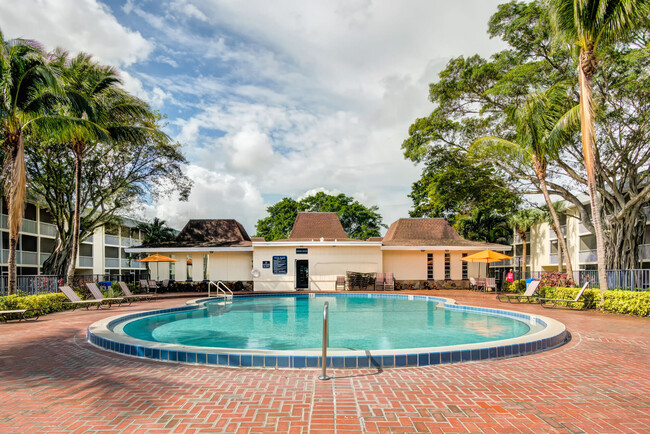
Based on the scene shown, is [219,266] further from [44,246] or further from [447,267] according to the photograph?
[44,246]

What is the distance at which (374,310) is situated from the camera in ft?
45.5

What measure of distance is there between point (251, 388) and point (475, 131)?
1836cm

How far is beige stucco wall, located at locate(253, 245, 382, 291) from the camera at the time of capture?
21.4 meters

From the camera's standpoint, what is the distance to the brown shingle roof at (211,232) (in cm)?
2347

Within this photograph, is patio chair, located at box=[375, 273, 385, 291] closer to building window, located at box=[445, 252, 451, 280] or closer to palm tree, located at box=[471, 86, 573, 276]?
building window, located at box=[445, 252, 451, 280]

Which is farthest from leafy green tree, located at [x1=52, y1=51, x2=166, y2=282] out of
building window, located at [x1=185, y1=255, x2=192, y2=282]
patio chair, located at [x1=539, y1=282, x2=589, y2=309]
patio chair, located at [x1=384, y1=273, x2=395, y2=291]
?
patio chair, located at [x1=539, y1=282, x2=589, y2=309]

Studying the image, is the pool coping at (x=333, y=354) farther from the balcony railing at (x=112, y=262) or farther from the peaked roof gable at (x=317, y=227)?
the balcony railing at (x=112, y=262)

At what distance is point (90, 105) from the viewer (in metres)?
13.4

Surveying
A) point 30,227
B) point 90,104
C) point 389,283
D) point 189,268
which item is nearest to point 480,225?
point 389,283

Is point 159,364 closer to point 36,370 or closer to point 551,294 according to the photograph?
point 36,370

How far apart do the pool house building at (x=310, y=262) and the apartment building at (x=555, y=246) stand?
13955mm

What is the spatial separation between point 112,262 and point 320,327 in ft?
133

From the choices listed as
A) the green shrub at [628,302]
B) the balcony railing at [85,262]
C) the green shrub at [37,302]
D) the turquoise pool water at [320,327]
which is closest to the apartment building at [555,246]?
the green shrub at [628,302]

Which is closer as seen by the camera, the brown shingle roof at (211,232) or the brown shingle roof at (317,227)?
the brown shingle roof at (211,232)
